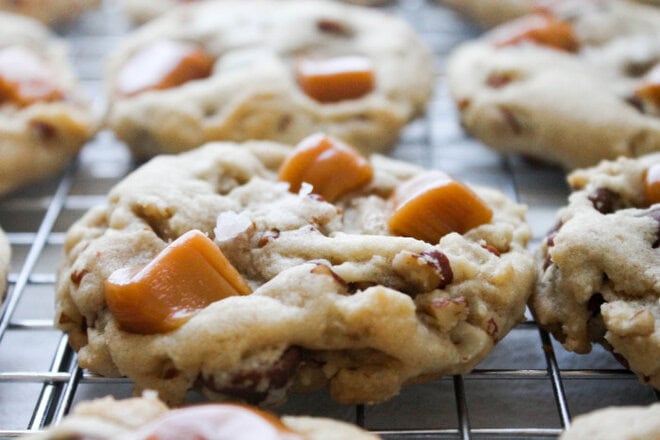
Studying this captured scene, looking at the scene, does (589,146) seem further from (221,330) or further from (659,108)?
(221,330)

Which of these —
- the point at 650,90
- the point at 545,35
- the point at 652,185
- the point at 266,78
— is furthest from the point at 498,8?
the point at 652,185

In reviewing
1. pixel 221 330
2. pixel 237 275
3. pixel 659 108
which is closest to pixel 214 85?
pixel 237 275

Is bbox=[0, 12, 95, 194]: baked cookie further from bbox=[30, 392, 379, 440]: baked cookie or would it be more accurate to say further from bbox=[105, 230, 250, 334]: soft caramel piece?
bbox=[30, 392, 379, 440]: baked cookie

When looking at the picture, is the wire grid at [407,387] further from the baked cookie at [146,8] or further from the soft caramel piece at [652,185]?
the baked cookie at [146,8]

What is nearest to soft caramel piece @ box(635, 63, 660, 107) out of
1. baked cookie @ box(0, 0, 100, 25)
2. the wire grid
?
the wire grid

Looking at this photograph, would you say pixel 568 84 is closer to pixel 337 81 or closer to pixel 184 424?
pixel 337 81
